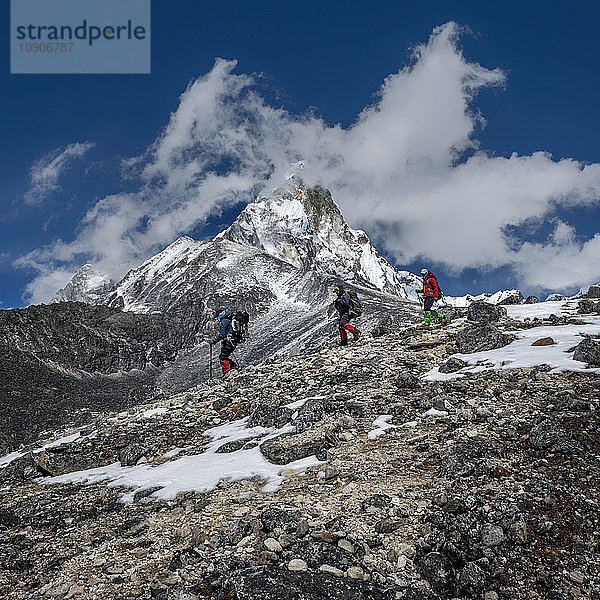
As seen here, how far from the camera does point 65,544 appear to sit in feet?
20.3

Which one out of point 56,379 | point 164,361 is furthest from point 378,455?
point 164,361

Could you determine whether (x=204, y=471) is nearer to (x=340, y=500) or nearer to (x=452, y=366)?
(x=340, y=500)

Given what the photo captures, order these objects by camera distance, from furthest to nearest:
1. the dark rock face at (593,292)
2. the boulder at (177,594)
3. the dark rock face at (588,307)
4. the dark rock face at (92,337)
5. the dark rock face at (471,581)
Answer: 1. the dark rock face at (92,337)
2. the dark rock face at (593,292)
3. the dark rock face at (588,307)
4. the boulder at (177,594)
5. the dark rock face at (471,581)

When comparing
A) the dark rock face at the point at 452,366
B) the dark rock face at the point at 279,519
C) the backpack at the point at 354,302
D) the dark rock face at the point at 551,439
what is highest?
the backpack at the point at 354,302

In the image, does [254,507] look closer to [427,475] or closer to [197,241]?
[427,475]

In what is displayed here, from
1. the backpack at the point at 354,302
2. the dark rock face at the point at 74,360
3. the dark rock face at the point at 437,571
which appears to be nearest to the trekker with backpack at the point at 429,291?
the backpack at the point at 354,302

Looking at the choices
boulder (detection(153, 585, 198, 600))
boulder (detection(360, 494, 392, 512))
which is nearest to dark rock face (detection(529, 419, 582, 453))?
boulder (detection(360, 494, 392, 512))

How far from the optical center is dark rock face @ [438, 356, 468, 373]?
11453mm

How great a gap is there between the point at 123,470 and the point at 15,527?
258 centimetres

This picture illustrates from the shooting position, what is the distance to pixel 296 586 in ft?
14.6

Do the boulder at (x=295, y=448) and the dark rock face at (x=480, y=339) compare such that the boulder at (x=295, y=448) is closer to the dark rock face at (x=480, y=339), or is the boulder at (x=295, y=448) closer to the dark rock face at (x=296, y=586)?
the dark rock face at (x=296, y=586)

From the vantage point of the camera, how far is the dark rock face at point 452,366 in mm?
11453

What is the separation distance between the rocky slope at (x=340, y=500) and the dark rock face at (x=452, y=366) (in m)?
A: 0.10

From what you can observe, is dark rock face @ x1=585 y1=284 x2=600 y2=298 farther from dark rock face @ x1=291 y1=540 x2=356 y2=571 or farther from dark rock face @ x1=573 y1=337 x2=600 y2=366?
dark rock face @ x1=291 y1=540 x2=356 y2=571
